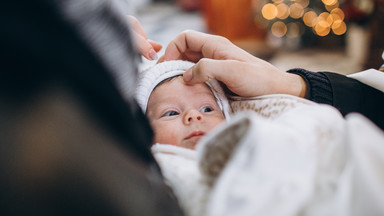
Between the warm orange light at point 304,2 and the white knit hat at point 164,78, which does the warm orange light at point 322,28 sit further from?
the white knit hat at point 164,78

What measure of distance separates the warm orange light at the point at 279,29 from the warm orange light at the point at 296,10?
174 millimetres

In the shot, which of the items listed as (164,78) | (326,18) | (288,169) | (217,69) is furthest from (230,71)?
(326,18)

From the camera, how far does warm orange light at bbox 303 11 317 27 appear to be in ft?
11.6

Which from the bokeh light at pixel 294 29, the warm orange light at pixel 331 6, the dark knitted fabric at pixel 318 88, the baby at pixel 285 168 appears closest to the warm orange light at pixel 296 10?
the bokeh light at pixel 294 29

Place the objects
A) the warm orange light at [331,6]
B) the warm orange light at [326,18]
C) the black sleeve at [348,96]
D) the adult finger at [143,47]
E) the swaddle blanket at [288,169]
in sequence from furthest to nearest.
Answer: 1. the warm orange light at [326,18]
2. the warm orange light at [331,6]
3. the adult finger at [143,47]
4. the black sleeve at [348,96]
5. the swaddle blanket at [288,169]

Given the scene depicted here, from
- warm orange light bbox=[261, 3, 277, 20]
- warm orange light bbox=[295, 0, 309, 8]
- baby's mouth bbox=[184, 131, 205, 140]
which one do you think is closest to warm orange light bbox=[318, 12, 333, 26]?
warm orange light bbox=[295, 0, 309, 8]

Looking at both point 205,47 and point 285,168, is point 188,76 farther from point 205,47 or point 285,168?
point 285,168

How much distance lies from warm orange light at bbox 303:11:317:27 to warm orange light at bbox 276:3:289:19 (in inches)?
8.4

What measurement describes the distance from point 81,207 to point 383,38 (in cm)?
317

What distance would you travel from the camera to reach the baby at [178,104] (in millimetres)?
804

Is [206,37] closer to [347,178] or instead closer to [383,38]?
[347,178]

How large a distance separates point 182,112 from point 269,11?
10.6 feet

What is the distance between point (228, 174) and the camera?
0.41m

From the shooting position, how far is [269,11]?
3719mm
